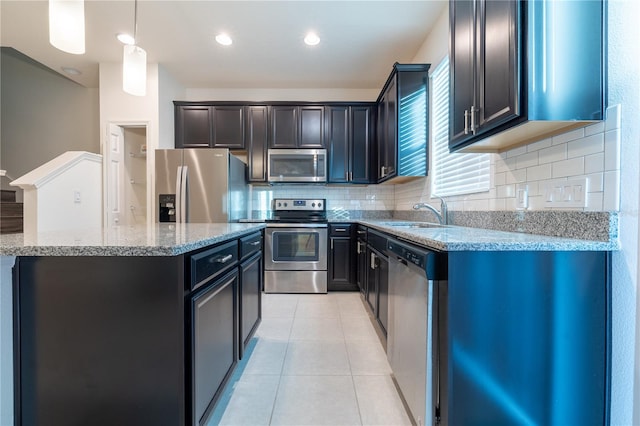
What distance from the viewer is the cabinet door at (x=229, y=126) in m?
3.82

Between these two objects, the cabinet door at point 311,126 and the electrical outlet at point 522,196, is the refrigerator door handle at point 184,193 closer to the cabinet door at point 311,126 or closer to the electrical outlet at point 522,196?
the cabinet door at point 311,126

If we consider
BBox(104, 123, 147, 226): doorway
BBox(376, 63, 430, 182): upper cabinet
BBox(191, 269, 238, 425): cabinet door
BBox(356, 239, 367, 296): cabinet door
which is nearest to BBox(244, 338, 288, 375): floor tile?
BBox(191, 269, 238, 425): cabinet door

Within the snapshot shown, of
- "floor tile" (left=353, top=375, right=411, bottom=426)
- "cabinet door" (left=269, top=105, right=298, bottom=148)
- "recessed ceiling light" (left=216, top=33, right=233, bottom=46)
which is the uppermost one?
"recessed ceiling light" (left=216, top=33, right=233, bottom=46)

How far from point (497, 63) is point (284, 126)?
9.72 ft

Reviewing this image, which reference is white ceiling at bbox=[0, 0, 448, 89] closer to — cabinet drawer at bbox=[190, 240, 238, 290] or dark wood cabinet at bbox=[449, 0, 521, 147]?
dark wood cabinet at bbox=[449, 0, 521, 147]

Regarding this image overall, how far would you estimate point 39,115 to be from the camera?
4332 mm

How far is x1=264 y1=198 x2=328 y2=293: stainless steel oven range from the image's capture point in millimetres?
3480

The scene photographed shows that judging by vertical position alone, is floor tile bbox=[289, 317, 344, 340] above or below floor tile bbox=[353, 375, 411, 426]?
above

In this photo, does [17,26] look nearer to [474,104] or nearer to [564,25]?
[474,104]

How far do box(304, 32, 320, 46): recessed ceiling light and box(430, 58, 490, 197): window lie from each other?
122 cm

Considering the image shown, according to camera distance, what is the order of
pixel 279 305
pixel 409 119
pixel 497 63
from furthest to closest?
pixel 279 305 → pixel 409 119 → pixel 497 63

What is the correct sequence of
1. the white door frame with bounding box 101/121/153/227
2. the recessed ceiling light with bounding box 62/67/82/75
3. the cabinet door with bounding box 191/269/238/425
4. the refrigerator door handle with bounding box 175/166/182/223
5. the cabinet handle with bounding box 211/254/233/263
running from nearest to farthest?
the cabinet door with bounding box 191/269/238/425 < the cabinet handle with bounding box 211/254/233/263 < the refrigerator door handle with bounding box 175/166/182/223 < the white door frame with bounding box 101/121/153/227 < the recessed ceiling light with bounding box 62/67/82/75

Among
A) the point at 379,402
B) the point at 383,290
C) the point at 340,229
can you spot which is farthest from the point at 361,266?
the point at 379,402

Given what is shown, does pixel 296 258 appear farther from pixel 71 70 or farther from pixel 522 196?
pixel 71 70
